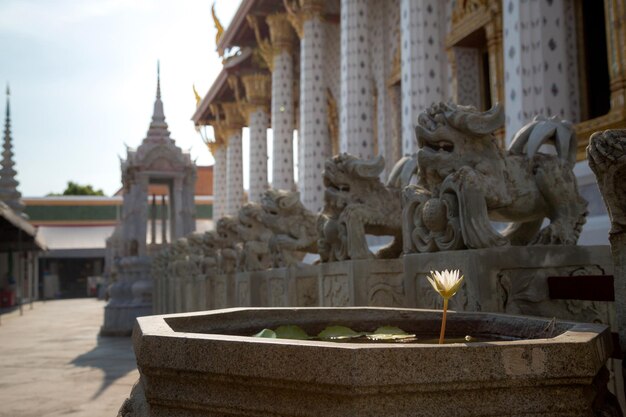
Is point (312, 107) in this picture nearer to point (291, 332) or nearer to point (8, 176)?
point (291, 332)

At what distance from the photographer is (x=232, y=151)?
28.0m

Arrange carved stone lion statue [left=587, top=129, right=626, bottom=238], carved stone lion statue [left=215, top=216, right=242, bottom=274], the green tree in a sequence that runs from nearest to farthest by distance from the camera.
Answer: carved stone lion statue [left=587, top=129, right=626, bottom=238], carved stone lion statue [left=215, top=216, right=242, bottom=274], the green tree

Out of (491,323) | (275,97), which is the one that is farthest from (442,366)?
(275,97)

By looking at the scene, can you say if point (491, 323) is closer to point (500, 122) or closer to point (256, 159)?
point (500, 122)

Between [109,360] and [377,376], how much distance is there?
8.50 metres

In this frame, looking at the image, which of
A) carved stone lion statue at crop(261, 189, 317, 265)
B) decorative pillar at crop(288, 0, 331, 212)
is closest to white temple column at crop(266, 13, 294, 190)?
decorative pillar at crop(288, 0, 331, 212)

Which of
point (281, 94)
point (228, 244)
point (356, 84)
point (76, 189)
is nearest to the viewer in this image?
point (228, 244)

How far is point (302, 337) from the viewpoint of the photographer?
8.64 feet

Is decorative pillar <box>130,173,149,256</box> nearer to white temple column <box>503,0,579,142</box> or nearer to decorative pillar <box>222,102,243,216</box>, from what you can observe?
decorative pillar <box>222,102,243,216</box>

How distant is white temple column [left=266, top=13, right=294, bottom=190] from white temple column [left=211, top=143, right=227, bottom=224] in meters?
10.2

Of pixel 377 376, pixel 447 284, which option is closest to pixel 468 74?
pixel 447 284

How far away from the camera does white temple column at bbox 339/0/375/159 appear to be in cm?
1391

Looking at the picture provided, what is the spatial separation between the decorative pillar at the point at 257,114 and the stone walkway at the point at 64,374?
9.85 meters

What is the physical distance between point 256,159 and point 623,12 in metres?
15.1
